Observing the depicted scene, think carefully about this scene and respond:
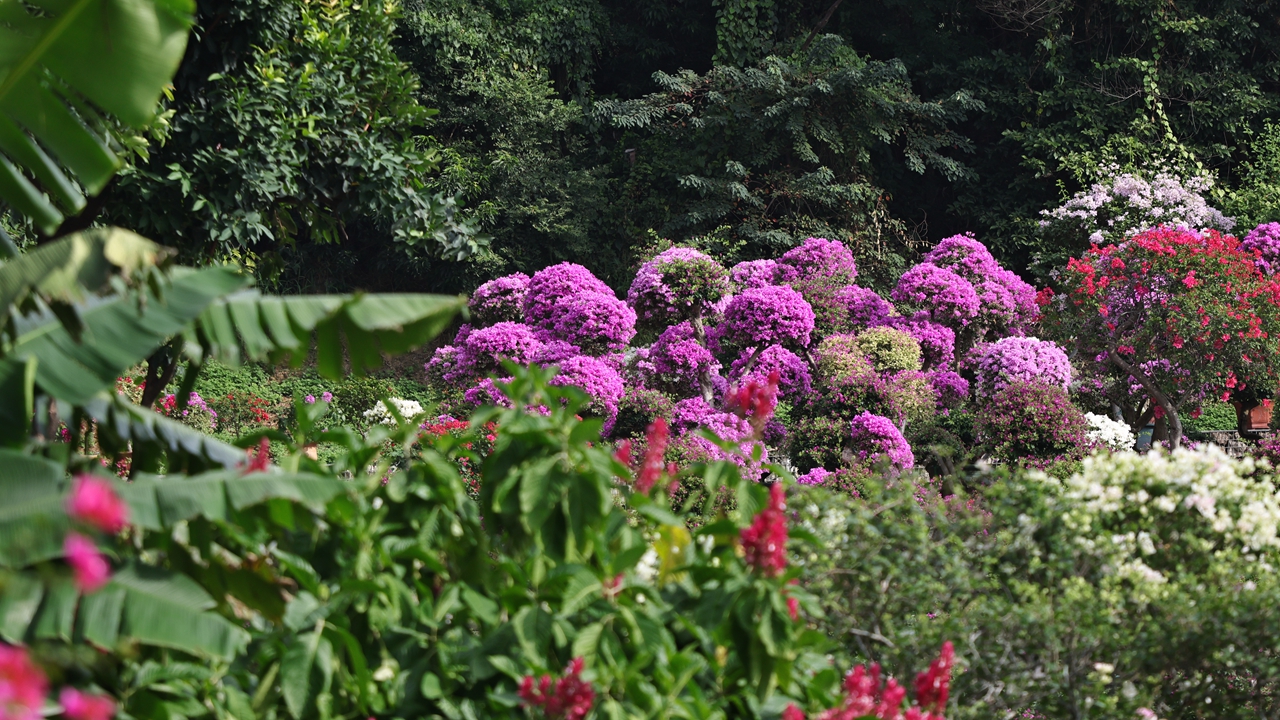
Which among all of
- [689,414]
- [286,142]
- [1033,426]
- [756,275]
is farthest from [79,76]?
[756,275]

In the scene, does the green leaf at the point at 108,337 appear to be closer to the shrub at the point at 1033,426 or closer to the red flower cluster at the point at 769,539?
the red flower cluster at the point at 769,539

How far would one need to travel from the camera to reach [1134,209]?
1549cm

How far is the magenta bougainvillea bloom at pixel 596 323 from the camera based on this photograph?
9602mm

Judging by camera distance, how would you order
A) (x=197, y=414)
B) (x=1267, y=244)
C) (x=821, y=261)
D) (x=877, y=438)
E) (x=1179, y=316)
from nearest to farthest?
(x=877, y=438) < (x=1179, y=316) < (x=821, y=261) < (x=197, y=414) < (x=1267, y=244)

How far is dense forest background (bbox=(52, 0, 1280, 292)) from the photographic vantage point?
57.8ft

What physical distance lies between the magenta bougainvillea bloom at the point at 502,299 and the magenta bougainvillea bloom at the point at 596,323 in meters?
1.22

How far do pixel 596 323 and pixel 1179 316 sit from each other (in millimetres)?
5069

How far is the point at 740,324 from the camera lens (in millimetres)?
9336

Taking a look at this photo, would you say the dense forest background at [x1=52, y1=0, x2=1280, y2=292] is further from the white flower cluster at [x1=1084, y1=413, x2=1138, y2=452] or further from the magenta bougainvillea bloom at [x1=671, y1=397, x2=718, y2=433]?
the magenta bougainvillea bloom at [x1=671, y1=397, x2=718, y2=433]

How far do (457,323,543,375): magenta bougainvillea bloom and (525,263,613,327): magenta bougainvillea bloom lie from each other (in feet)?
1.48

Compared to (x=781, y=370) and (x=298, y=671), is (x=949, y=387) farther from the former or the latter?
(x=298, y=671)

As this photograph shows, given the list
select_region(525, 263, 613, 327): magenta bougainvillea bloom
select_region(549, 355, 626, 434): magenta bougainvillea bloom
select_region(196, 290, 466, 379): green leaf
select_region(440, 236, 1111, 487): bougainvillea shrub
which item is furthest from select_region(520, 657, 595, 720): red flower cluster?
select_region(525, 263, 613, 327): magenta bougainvillea bloom

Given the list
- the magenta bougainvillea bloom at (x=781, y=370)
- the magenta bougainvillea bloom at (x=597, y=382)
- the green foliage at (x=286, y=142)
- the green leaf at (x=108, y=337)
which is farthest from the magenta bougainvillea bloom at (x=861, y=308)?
the green leaf at (x=108, y=337)

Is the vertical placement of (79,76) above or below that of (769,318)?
below
